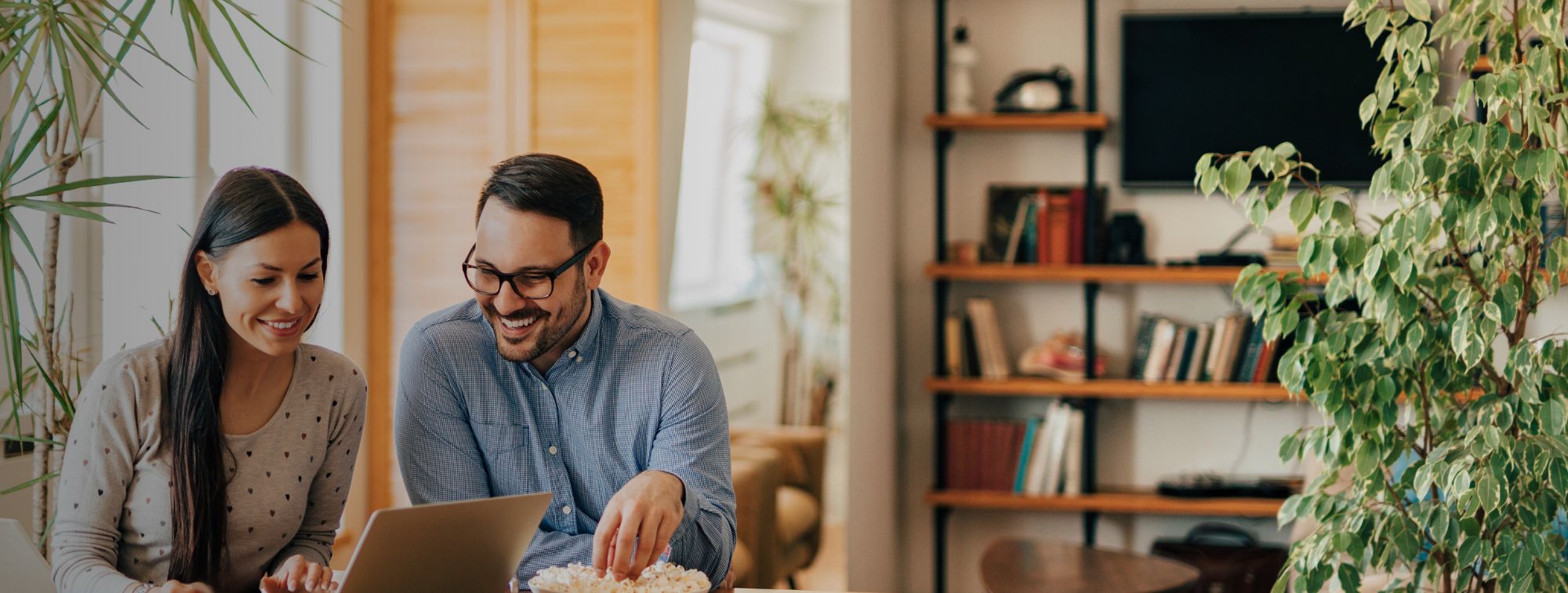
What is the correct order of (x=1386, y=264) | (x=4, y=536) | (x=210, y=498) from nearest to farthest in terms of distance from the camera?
(x=4, y=536) < (x=210, y=498) < (x=1386, y=264)

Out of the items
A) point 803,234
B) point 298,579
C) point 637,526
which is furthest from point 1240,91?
point 298,579

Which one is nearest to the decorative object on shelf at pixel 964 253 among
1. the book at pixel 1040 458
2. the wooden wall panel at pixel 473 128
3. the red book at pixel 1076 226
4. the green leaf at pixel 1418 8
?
the red book at pixel 1076 226

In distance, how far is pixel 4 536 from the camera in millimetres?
1247

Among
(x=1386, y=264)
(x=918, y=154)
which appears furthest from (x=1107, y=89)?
(x=1386, y=264)

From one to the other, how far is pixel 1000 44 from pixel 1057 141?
1.22 ft

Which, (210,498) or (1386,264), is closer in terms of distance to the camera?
(210,498)

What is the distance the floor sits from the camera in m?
4.48

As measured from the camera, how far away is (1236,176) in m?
2.05

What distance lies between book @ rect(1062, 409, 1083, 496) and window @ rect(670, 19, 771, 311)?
5.84ft

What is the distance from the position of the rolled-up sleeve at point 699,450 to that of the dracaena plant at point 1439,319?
939mm

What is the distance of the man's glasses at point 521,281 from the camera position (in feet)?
4.96

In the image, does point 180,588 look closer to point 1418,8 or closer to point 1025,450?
point 1418,8

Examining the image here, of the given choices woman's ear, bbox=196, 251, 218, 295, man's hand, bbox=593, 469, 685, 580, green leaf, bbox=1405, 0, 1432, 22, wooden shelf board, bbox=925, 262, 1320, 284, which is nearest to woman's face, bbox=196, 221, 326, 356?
woman's ear, bbox=196, 251, 218, 295

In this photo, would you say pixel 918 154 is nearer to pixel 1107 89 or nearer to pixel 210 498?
pixel 1107 89
